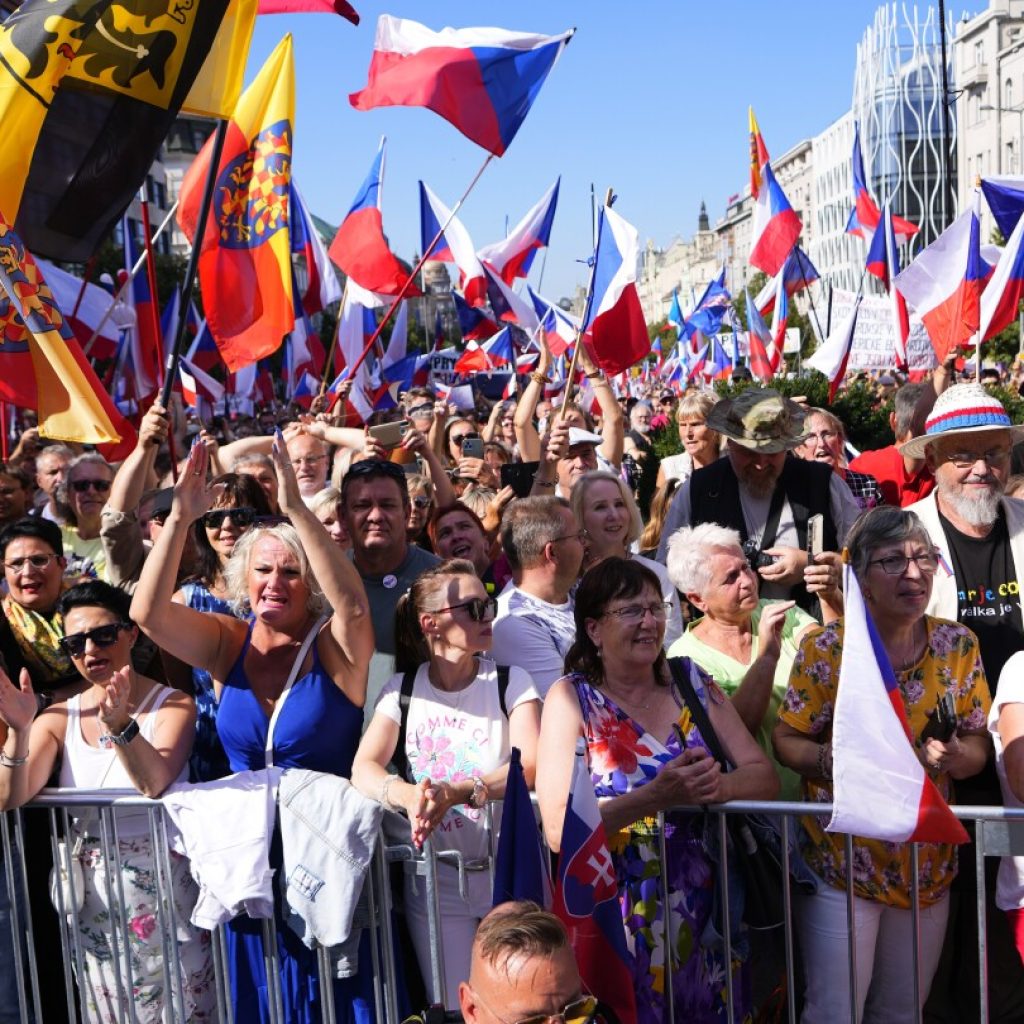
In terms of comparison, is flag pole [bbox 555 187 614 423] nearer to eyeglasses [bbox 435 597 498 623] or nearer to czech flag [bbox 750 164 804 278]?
eyeglasses [bbox 435 597 498 623]

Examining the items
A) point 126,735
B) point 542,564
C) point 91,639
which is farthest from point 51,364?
point 542,564

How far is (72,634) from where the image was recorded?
13.2 feet

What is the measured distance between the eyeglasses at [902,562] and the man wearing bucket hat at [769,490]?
→ 150 centimetres

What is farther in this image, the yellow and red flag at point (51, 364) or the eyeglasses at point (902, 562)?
the yellow and red flag at point (51, 364)

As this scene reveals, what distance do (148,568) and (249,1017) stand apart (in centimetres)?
137

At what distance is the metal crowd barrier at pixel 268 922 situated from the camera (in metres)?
3.37

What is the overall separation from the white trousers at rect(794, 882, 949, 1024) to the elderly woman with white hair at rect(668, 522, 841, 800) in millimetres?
425

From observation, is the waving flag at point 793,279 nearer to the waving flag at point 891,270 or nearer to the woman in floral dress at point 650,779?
the waving flag at point 891,270

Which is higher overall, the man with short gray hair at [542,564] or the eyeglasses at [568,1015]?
the man with short gray hair at [542,564]

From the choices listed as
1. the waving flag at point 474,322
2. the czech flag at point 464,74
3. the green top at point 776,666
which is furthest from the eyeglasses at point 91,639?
the waving flag at point 474,322

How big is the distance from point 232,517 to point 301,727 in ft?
4.58

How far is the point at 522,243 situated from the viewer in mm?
14273

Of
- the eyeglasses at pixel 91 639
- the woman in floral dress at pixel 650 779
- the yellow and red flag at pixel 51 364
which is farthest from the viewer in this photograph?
the yellow and red flag at pixel 51 364

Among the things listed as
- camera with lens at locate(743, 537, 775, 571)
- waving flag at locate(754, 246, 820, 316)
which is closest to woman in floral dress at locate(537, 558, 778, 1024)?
camera with lens at locate(743, 537, 775, 571)
